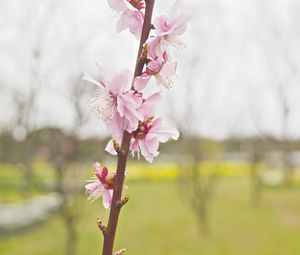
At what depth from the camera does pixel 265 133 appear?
20.1m

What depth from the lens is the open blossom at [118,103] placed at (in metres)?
0.75

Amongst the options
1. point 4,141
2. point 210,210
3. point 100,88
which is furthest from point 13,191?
point 100,88

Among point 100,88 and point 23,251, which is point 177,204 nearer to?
point 23,251

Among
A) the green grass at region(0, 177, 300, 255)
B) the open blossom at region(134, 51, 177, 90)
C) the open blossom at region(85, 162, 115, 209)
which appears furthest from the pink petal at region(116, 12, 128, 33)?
the green grass at region(0, 177, 300, 255)

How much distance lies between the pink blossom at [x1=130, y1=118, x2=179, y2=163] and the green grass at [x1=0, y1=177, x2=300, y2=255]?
6234mm

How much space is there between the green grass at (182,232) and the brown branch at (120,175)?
6274mm

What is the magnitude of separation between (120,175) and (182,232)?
9801 mm

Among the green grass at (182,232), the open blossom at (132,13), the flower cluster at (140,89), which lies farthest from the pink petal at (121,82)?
the green grass at (182,232)

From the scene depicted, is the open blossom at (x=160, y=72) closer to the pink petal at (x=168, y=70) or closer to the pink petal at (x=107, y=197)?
the pink petal at (x=168, y=70)

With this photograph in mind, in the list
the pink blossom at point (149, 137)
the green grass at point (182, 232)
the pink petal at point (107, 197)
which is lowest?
the green grass at point (182, 232)

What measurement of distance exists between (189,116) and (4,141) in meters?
13.5

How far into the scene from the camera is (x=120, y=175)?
29.8 inches

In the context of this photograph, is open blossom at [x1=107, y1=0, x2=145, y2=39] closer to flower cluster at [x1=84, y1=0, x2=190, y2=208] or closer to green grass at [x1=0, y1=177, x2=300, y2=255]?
flower cluster at [x1=84, y1=0, x2=190, y2=208]

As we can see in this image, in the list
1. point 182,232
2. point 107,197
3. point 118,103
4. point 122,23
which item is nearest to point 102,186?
point 107,197
